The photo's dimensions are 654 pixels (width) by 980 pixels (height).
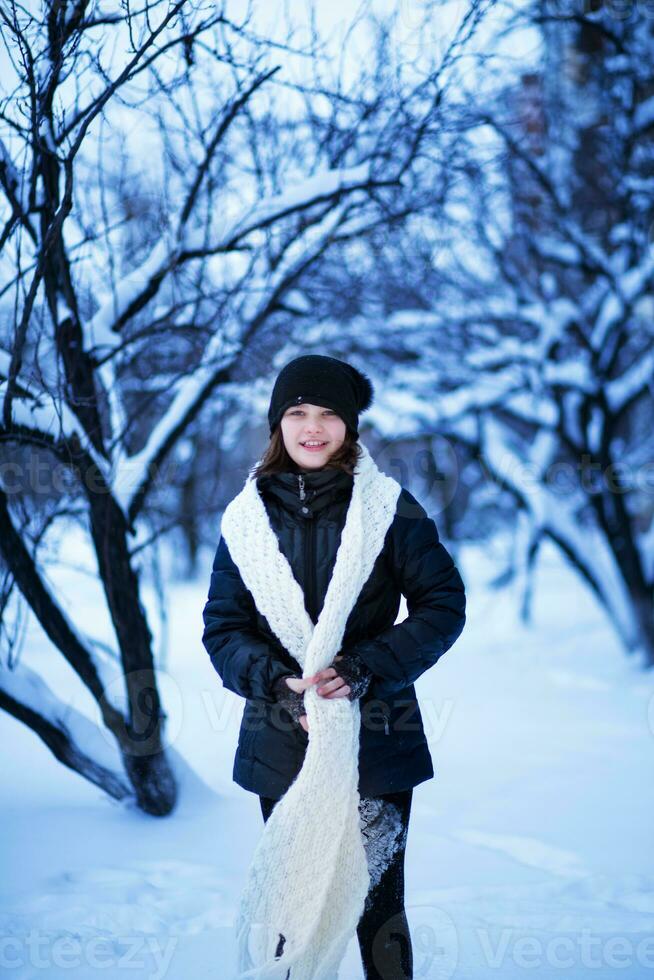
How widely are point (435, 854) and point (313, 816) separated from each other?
4.69ft

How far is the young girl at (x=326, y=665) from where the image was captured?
6.00 ft

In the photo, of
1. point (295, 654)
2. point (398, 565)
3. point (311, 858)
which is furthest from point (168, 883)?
point (398, 565)

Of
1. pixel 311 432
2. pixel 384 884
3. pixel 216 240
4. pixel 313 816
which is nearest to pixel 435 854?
pixel 384 884

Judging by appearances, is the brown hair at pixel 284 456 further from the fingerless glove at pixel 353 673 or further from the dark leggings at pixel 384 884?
the dark leggings at pixel 384 884

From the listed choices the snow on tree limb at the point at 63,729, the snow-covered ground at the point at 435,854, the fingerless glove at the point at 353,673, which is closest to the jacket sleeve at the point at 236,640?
the fingerless glove at the point at 353,673

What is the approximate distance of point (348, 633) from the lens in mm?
1940

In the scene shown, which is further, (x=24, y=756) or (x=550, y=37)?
(x=550, y=37)

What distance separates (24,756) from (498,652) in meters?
4.55

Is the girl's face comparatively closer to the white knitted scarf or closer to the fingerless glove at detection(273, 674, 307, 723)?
the white knitted scarf

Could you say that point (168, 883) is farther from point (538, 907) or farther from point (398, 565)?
point (398, 565)

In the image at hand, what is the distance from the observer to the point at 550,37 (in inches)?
229

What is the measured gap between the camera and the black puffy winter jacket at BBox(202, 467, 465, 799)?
1855 millimetres

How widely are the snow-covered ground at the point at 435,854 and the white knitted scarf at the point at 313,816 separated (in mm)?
531

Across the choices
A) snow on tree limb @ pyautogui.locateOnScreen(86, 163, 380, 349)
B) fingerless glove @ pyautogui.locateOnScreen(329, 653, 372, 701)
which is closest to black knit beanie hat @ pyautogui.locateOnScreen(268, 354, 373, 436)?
fingerless glove @ pyautogui.locateOnScreen(329, 653, 372, 701)
